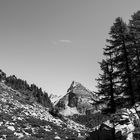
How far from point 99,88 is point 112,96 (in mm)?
1932

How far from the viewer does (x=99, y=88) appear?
23.5 metres

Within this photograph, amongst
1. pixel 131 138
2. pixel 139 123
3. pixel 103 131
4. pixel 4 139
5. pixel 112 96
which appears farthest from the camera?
pixel 112 96

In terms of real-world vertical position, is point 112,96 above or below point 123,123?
above

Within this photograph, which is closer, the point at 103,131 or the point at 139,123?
the point at 139,123

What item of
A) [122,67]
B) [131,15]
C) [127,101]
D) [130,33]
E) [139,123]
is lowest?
[139,123]

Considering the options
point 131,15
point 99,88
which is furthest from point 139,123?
point 131,15

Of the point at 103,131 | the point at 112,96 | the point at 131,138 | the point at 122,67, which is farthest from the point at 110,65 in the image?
the point at 131,138

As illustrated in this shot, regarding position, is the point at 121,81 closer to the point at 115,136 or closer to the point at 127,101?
the point at 127,101

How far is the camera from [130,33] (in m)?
21.5

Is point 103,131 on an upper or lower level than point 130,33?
lower

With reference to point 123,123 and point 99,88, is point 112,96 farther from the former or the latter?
point 123,123

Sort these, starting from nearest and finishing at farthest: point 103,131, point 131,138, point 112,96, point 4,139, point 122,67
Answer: point 131,138, point 103,131, point 4,139, point 122,67, point 112,96

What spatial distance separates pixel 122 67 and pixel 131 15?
747 cm

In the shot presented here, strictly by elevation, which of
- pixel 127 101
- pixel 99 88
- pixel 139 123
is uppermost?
pixel 99 88
